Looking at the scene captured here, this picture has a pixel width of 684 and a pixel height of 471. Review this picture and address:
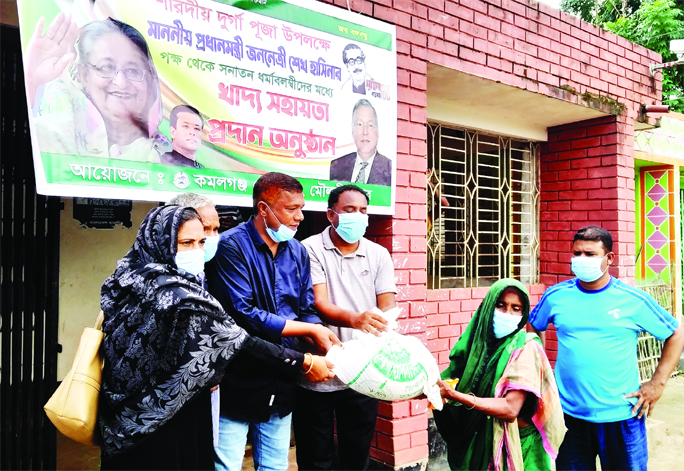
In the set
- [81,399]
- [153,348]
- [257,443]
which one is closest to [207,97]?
[153,348]

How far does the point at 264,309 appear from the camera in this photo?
2.28 metres

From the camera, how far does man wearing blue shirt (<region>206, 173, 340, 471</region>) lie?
219 centimetres

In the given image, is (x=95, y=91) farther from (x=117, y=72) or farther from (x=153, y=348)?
(x=153, y=348)

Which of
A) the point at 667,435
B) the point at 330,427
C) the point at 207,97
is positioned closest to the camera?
the point at 330,427

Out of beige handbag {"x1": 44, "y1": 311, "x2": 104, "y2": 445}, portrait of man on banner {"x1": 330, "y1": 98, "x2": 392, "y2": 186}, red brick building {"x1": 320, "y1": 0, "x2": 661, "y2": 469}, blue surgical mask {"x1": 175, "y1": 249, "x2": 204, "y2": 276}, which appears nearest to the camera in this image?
beige handbag {"x1": 44, "y1": 311, "x2": 104, "y2": 445}

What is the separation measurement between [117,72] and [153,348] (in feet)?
4.46

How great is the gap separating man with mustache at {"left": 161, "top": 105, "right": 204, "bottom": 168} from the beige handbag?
3.46 feet

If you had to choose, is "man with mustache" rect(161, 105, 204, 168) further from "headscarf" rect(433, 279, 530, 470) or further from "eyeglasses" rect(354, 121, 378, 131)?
"headscarf" rect(433, 279, 530, 470)

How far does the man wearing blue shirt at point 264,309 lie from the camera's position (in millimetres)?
2186

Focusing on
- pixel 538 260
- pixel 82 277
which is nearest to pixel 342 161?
pixel 82 277

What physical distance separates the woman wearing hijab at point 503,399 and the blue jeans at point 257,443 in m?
0.72

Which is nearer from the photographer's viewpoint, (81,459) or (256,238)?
(256,238)

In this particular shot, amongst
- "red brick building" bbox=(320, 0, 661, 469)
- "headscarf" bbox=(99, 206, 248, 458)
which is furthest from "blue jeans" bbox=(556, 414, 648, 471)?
"headscarf" bbox=(99, 206, 248, 458)

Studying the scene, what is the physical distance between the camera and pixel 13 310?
2.54 metres
